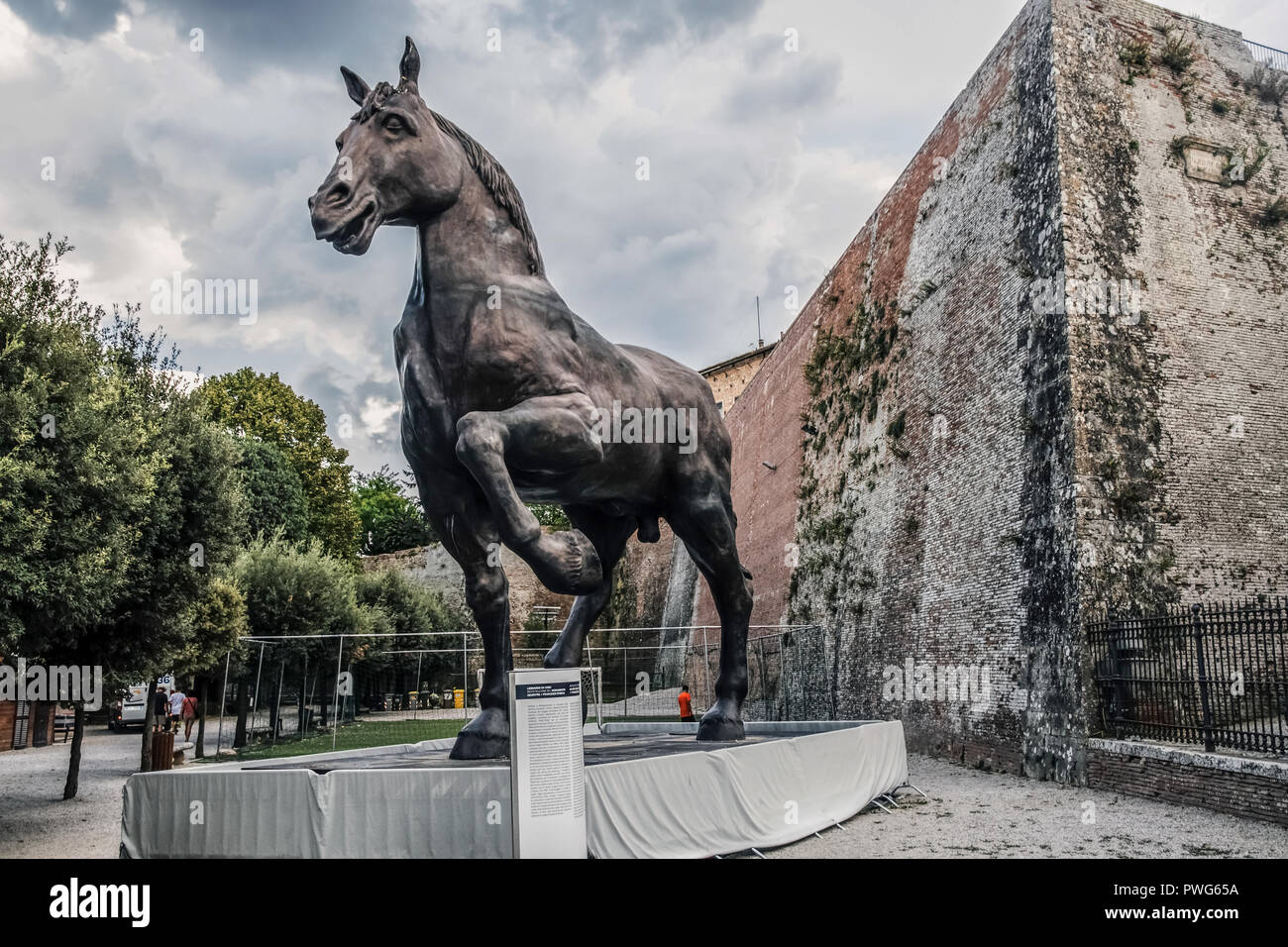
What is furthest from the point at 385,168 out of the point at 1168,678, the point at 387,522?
the point at 387,522

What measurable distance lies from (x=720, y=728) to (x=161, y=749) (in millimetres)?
11534

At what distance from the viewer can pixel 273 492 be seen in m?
35.2

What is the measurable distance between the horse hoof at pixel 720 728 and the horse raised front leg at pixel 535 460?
8.43 feet

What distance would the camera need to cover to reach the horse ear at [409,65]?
5.30 meters

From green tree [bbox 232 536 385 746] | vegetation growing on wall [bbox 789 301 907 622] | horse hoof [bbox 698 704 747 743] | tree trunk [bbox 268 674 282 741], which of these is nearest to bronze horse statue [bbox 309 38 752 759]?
horse hoof [bbox 698 704 747 743]

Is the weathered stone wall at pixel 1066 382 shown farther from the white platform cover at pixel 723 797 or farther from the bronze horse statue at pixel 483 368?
the bronze horse statue at pixel 483 368

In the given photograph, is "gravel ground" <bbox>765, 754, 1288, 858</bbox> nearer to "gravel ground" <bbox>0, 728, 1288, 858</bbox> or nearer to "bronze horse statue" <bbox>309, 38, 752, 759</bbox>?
"gravel ground" <bbox>0, 728, 1288, 858</bbox>

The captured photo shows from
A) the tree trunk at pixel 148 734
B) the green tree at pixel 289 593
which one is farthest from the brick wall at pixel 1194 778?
the green tree at pixel 289 593

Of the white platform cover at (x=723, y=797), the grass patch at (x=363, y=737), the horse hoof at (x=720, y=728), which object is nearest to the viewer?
the white platform cover at (x=723, y=797)

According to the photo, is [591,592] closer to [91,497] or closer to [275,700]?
[91,497]

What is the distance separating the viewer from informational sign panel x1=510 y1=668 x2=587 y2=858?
16.1 feet

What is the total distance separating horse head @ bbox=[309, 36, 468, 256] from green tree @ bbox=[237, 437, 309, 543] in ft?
99.1

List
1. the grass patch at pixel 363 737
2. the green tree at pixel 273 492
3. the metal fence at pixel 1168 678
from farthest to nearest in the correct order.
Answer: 1. the green tree at pixel 273 492
2. the grass patch at pixel 363 737
3. the metal fence at pixel 1168 678

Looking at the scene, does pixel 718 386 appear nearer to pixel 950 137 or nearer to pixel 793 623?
pixel 793 623
